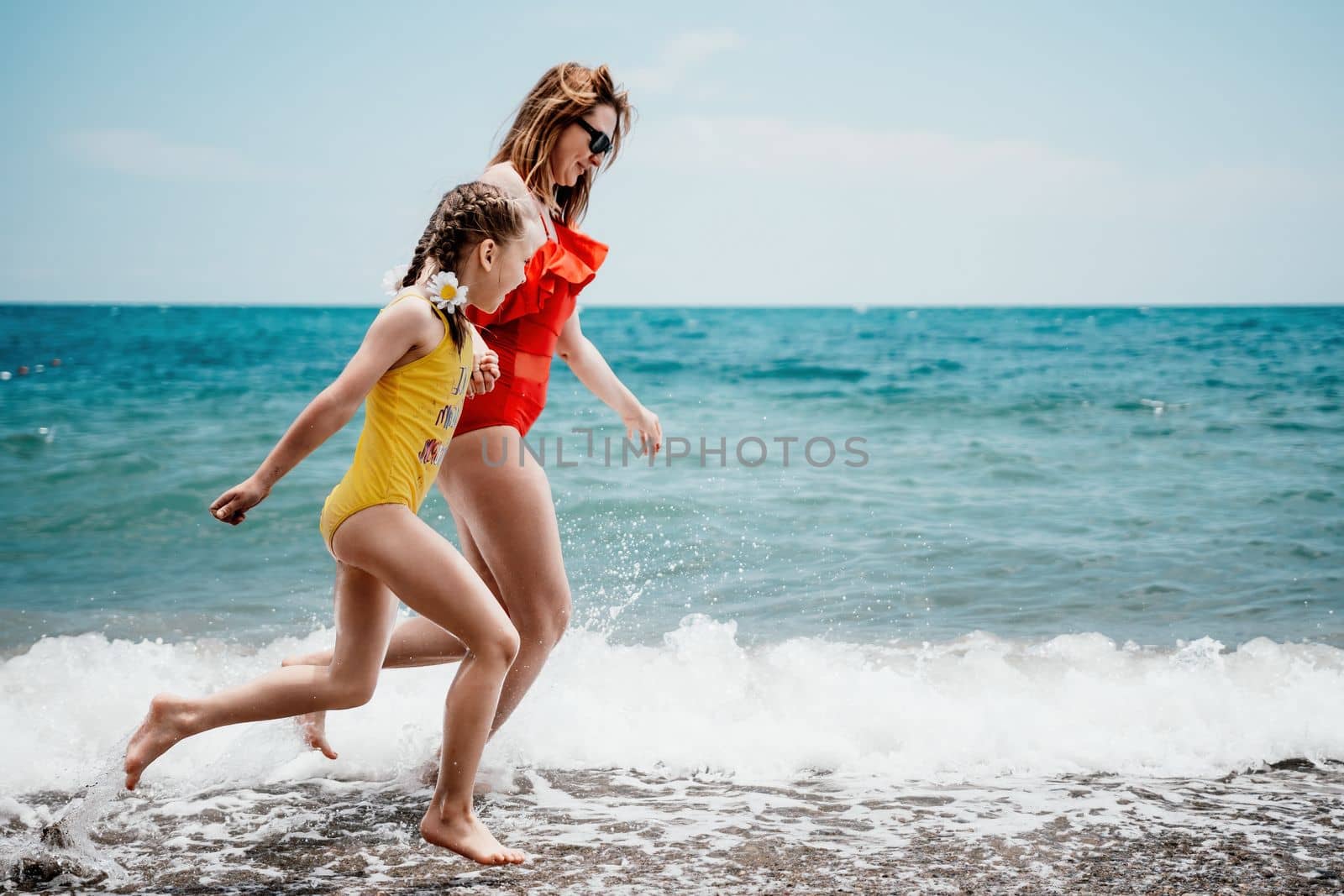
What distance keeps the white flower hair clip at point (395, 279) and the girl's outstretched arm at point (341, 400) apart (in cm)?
25

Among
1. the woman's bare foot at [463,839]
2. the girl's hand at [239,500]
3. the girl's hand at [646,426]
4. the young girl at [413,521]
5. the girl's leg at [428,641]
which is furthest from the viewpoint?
the girl's hand at [646,426]

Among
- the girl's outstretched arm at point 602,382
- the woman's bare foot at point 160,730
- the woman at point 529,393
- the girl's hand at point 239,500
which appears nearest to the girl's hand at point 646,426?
the girl's outstretched arm at point 602,382

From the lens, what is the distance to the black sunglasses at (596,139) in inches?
130

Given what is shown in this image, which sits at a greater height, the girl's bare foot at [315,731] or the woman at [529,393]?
the woman at [529,393]

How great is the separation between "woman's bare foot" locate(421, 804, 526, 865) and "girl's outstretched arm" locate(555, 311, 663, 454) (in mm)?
1347

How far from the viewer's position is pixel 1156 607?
235 inches

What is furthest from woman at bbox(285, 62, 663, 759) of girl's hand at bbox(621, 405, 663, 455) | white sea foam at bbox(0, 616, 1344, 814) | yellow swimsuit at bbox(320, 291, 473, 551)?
white sea foam at bbox(0, 616, 1344, 814)

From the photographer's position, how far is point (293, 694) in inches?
112

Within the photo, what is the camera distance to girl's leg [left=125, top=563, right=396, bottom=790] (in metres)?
2.81

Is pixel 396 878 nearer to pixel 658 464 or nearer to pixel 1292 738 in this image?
pixel 1292 738

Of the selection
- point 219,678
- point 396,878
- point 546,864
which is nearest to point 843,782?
point 546,864

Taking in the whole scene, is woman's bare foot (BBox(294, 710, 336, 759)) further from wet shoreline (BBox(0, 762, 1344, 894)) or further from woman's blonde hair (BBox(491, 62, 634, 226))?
woman's blonde hair (BBox(491, 62, 634, 226))

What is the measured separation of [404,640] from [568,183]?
1.51 metres

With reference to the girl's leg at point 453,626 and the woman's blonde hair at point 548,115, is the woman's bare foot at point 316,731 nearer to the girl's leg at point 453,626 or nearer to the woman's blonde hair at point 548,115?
the girl's leg at point 453,626
